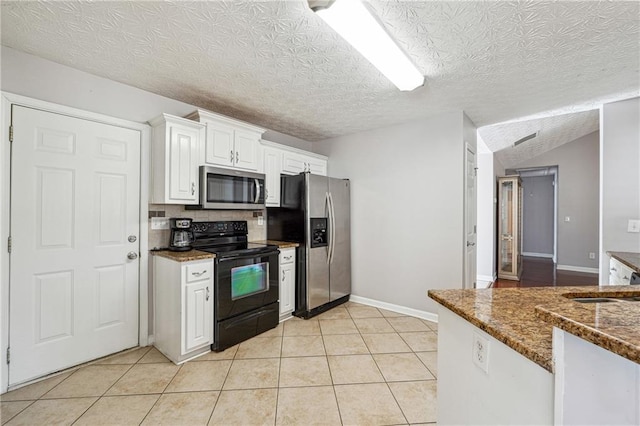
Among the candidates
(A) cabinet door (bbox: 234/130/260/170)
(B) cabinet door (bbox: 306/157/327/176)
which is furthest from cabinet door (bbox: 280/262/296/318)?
(B) cabinet door (bbox: 306/157/327/176)

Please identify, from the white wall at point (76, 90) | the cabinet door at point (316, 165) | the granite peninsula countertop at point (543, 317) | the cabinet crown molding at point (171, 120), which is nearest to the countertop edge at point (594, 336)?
the granite peninsula countertop at point (543, 317)

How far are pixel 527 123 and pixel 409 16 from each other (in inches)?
121

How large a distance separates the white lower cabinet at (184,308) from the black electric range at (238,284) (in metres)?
0.08

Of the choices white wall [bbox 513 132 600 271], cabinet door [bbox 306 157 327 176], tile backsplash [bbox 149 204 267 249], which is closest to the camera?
tile backsplash [bbox 149 204 267 249]

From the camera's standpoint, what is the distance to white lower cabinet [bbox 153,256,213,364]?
7.53 feet

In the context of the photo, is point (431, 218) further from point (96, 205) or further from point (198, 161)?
point (96, 205)

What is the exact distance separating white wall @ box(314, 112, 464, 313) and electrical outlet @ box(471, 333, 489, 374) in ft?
7.37

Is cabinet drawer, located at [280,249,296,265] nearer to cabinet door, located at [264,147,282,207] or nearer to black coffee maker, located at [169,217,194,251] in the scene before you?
cabinet door, located at [264,147,282,207]

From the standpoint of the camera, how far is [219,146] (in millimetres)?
2828

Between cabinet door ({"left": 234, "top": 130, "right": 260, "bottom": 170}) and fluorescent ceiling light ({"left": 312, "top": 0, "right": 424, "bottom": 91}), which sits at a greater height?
fluorescent ceiling light ({"left": 312, "top": 0, "right": 424, "bottom": 91})

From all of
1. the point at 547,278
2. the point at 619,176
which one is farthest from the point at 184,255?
the point at 547,278

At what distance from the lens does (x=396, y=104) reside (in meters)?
2.94

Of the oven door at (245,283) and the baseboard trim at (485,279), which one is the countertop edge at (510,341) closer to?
the oven door at (245,283)

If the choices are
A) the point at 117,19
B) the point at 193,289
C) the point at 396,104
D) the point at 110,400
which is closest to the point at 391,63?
the point at 396,104
